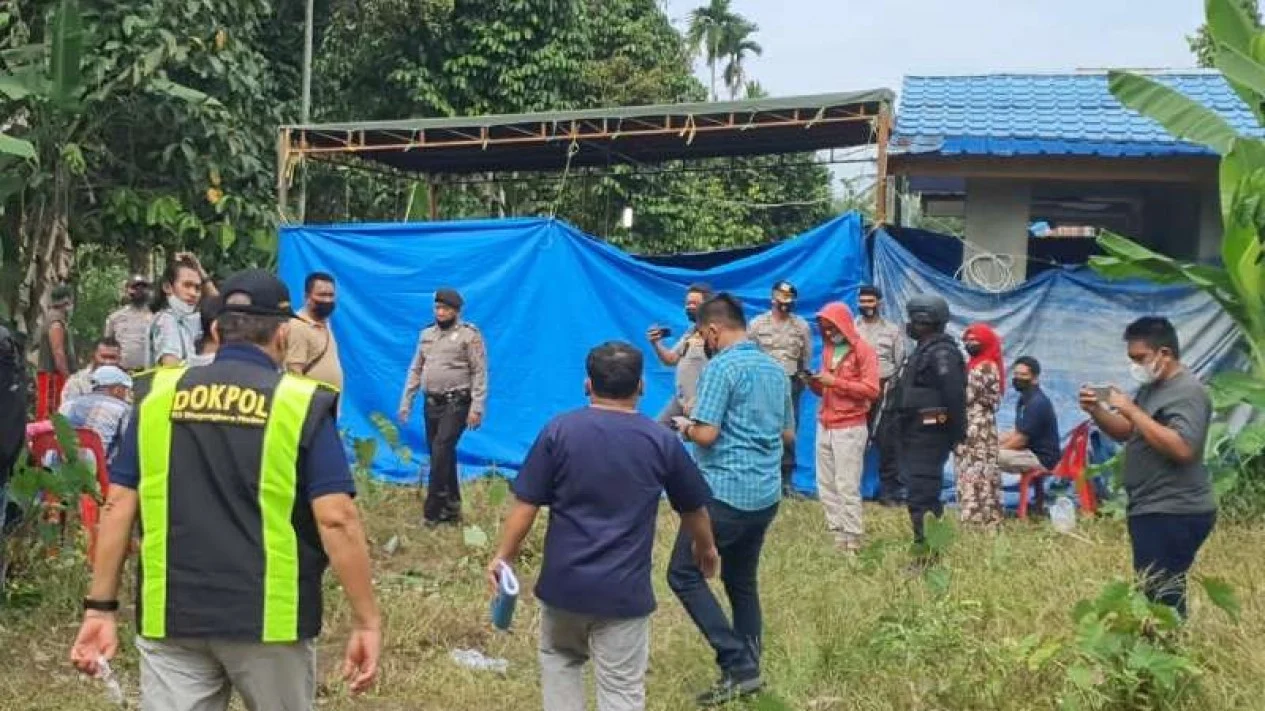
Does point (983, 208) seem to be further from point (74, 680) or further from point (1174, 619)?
point (74, 680)

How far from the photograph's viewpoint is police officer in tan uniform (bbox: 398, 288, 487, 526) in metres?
8.34

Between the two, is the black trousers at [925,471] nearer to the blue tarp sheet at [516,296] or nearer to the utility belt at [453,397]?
the blue tarp sheet at [516,296]

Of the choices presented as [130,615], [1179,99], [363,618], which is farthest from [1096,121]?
[363,618]

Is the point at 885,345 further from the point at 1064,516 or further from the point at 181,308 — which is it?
the point at 181,308

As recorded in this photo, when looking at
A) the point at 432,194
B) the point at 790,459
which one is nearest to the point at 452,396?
the point at 790,459

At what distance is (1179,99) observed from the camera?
274 inches

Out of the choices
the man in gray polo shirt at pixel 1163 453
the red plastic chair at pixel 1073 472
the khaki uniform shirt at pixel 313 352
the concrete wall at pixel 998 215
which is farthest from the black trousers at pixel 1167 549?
the concrete wall at pixel 998 215

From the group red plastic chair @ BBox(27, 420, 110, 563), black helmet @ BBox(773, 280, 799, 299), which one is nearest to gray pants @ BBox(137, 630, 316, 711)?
red plastic chair @ BBox(27, 420, 110, 563)

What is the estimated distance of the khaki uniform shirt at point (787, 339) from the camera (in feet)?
28.8

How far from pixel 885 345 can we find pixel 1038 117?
2539mm

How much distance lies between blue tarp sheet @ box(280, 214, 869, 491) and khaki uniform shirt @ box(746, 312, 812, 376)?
0.60 metres

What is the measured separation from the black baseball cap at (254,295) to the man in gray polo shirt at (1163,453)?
3069mm

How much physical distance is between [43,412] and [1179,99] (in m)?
6.95

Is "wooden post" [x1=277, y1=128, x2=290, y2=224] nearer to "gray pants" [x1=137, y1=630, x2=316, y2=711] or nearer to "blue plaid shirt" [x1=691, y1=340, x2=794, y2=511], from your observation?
"blue plaid shirt" [x1=691, y1=340, x2=794, y2=511]
